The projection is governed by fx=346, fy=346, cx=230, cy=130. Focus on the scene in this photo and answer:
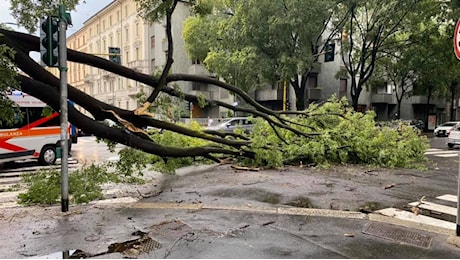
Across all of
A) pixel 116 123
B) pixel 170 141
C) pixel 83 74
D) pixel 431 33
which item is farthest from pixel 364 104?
pixel 83 74

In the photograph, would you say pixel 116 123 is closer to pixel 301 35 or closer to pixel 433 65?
pixel 301 35

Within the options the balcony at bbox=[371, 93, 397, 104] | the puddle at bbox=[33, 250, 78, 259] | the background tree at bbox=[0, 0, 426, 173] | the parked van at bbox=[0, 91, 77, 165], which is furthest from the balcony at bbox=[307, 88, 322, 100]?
the puddle at bbox=[33, 250, 78, 259]

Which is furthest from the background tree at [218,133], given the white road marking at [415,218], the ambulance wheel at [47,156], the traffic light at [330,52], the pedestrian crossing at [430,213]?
the traffic light at [330,52]

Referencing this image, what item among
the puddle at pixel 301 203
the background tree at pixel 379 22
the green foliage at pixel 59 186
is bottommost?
the puddle at pixel 301 203

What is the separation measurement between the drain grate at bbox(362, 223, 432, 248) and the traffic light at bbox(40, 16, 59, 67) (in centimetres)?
598

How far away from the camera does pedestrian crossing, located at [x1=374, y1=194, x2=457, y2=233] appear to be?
5861 millimetres

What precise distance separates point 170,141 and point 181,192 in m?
3.18

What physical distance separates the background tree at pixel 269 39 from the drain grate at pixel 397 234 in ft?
55.0

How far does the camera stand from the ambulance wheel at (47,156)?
1338 cm

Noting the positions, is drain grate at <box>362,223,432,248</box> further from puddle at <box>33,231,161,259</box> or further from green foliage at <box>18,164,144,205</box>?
green foliage at <box>18,164,144,205</box>

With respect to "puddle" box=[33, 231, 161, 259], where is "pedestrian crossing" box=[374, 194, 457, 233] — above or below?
below

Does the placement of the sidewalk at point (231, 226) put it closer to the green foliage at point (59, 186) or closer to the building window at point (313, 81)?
the green foliage at point (59, 186)

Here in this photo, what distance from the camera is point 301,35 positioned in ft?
72.8

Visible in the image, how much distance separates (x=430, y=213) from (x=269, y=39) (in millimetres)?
18248
